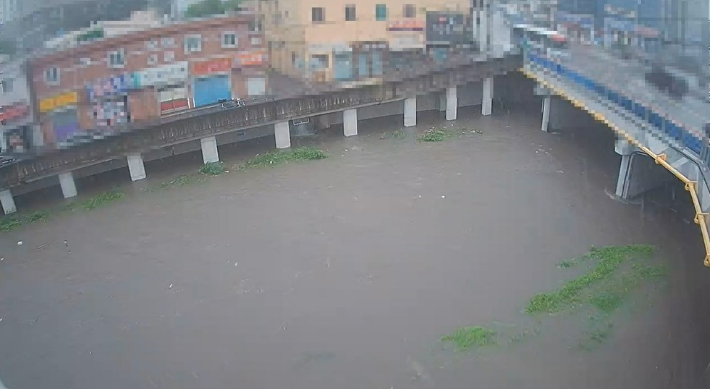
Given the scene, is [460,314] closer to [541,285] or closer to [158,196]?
[541,285]

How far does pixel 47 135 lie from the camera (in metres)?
9.56

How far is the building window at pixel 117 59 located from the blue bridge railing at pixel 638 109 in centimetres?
723

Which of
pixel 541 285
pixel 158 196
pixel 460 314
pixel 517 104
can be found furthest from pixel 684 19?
pixel 158 196

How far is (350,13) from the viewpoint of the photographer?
487 inches

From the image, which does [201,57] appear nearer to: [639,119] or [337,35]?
[337,35]

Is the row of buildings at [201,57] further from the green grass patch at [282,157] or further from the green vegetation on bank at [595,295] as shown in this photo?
the green vegetation on bank at [595,295]

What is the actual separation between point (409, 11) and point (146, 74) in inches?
215

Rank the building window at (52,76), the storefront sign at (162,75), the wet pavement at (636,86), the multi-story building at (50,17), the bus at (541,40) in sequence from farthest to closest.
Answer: the bus at (541,40) → the storefront sign at (162,75) → the building window at (52,76) → the multi-story building at (50,17) → the wet pavement at (636,86)

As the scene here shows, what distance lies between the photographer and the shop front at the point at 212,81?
11.2m

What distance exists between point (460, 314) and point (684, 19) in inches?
320

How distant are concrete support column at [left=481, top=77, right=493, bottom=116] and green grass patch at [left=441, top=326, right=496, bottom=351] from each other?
7.86 meters

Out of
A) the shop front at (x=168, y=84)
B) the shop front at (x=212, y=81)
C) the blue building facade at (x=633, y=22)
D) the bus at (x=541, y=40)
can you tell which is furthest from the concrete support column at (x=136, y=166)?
the blue building facade at (x=633, y=22)

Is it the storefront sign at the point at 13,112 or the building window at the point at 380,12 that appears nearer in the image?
the storefront sign at the point at 13,112

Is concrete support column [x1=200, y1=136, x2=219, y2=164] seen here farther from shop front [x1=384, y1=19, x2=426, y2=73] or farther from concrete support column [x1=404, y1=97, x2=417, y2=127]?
shop front [x1=384, y1=19, x2=426, y2=73]
